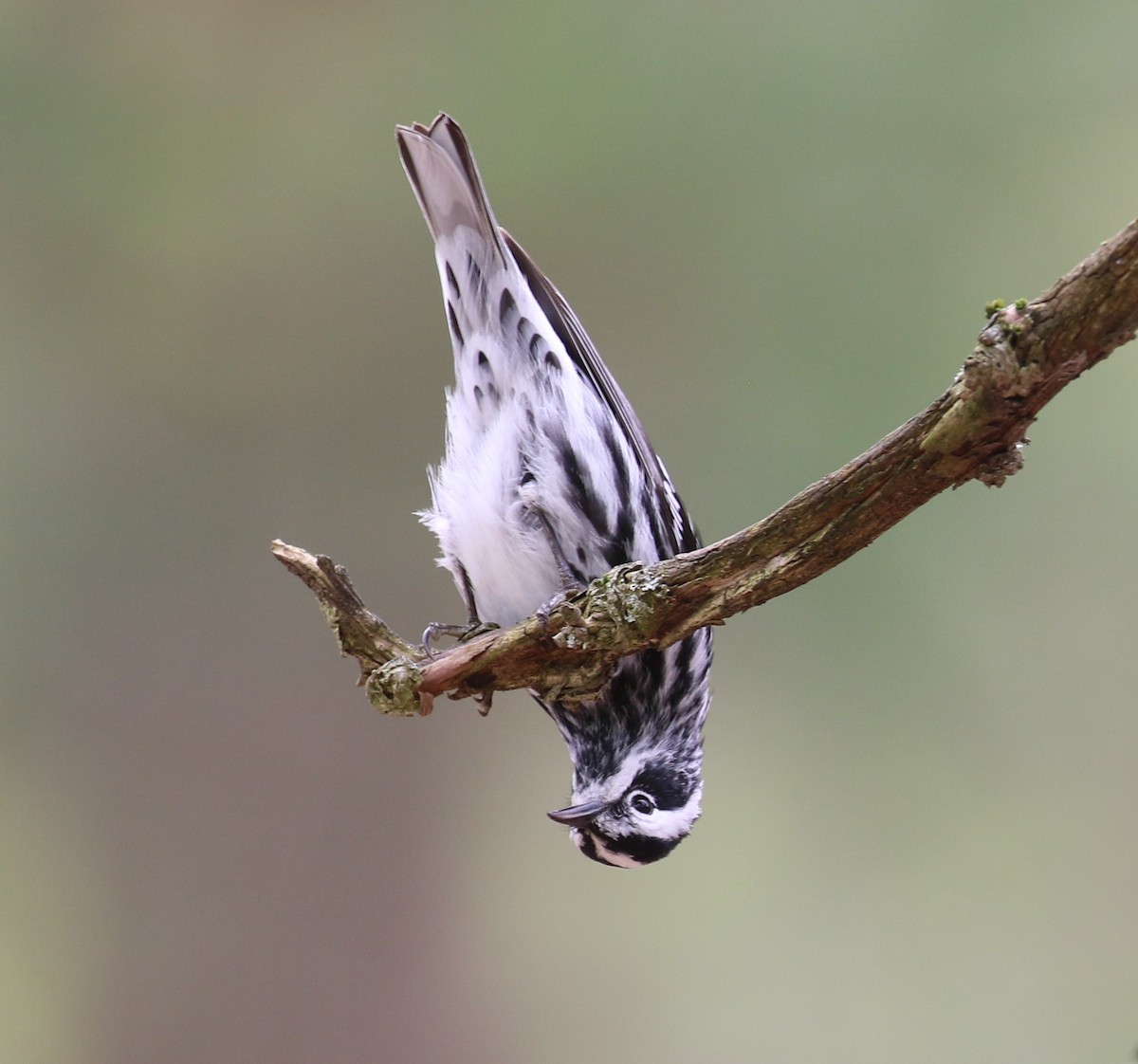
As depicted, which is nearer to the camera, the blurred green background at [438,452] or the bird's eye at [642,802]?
the bird's eye at [642,802]

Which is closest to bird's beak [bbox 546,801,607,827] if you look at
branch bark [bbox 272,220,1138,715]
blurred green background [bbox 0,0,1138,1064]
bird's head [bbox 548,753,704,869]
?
bird's head [bbox 548,753,704,869]

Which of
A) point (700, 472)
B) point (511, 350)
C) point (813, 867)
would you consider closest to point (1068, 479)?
point (700, 472)

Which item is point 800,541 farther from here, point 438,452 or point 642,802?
point 438,452

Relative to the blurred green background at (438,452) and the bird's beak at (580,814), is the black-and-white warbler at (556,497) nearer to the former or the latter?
the bird's beak at (580,814)

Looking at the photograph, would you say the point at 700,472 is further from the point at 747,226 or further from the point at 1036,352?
the point at 1036,352

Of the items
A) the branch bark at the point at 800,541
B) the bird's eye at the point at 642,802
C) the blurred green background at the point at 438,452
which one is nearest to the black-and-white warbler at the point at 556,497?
the bird's eye at the point at 642,802

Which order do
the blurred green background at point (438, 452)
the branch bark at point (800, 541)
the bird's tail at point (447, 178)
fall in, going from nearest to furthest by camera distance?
the branch bark at point (800, 541) < the bird's tail at point (447, 178) < the blurred green background at point (438, 452)

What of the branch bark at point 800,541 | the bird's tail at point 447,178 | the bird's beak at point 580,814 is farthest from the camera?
the bird's tail at point 447,178
